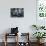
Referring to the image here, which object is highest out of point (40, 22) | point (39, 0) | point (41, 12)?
point (39, 0)

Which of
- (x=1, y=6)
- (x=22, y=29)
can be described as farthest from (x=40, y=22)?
(x=1, y=6)

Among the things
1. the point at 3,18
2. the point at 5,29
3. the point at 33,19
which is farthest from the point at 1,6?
the point at 33,19

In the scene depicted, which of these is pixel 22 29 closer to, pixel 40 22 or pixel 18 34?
pixel 18 34

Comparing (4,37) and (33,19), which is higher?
(33,19)

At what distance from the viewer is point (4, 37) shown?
685 cm

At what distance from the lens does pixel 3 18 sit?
682cm

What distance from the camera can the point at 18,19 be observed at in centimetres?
685

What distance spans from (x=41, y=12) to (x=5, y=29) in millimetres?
1703

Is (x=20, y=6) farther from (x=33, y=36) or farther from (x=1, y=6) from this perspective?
(x=33, y=36)

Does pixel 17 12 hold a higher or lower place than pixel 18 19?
higher

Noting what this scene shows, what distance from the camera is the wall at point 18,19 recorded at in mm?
6781

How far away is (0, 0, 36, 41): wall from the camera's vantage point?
6781mm

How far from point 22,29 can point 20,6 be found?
38.8 inches

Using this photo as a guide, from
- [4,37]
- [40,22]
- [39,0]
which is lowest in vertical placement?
[4,37]
